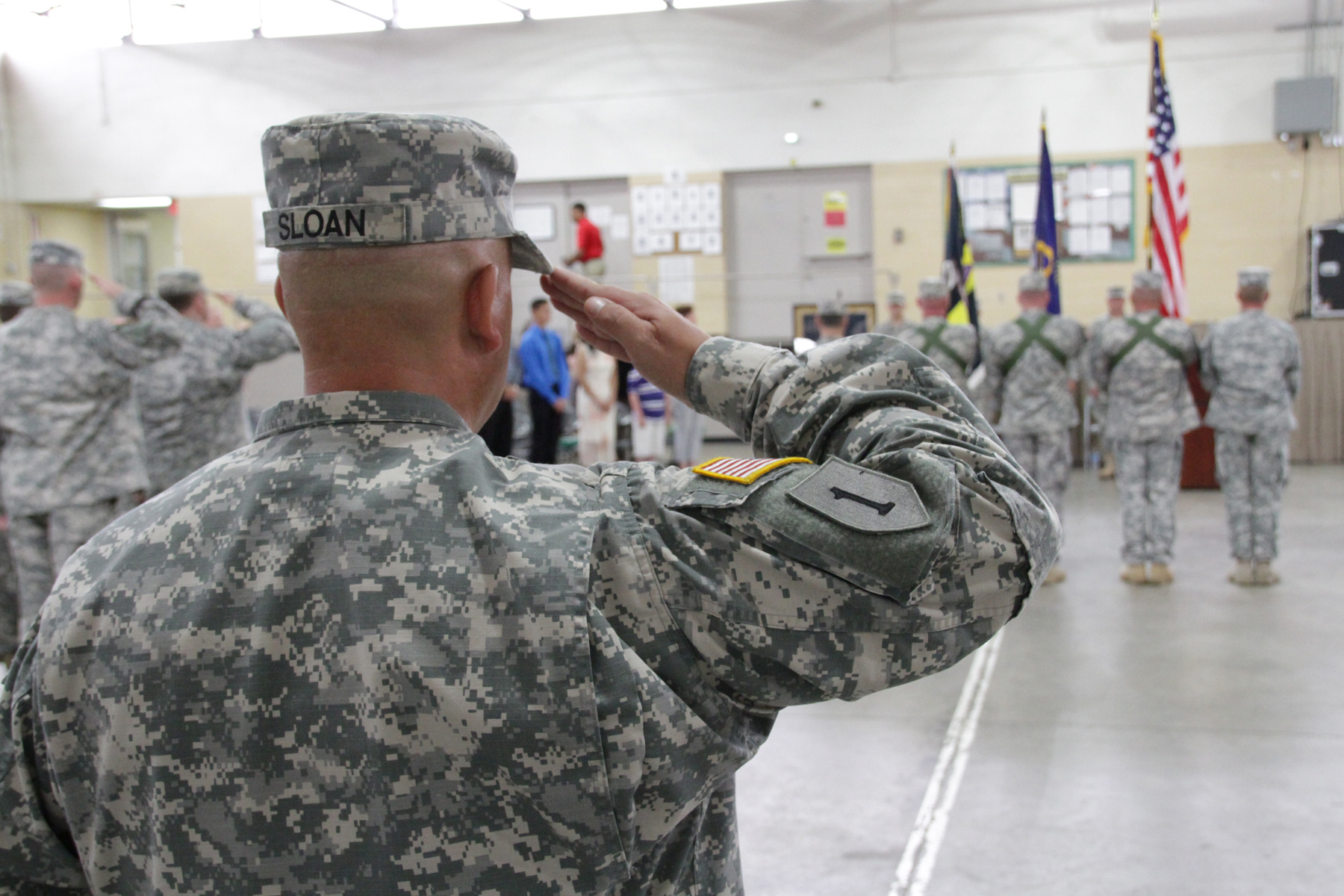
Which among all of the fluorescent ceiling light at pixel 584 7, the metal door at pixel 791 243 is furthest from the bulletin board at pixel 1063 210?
the fluorescent ceiling light at pixel 584 7

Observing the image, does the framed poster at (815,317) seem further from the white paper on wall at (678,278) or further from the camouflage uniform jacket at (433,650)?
the camouflage uniform jacket at (433,650)

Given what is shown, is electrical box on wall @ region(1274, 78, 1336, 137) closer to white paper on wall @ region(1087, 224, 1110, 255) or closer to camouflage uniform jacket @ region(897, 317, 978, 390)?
white paper on wall @ region(1087, 224, 1110, 255)

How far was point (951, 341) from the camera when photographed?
21.2 ft

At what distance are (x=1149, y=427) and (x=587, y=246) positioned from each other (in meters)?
6.31

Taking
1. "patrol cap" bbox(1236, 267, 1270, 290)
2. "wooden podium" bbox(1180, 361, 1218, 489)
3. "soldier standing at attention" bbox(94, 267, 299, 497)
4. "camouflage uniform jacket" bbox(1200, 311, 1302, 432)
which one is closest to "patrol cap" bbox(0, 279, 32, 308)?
"soldier standing at attention" bbox(94, 267, 299, 497)

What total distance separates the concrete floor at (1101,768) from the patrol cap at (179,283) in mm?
3196

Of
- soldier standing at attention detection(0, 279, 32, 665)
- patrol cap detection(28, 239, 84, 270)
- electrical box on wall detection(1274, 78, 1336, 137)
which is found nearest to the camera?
patrol cap detection(28, 239, 84, 270)

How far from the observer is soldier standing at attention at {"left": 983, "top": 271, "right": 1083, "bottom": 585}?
6.04 m

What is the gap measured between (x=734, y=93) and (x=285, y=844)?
36.1 feet

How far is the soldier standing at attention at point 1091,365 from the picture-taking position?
6.00 meters

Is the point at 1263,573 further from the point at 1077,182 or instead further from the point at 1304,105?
the point at 1304,105

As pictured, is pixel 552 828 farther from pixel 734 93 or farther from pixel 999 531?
pixel 734 93

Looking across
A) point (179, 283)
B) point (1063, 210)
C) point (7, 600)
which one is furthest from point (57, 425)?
point (1063, 210)

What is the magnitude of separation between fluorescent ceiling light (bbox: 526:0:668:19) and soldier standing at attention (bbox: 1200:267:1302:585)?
23.6 feet
